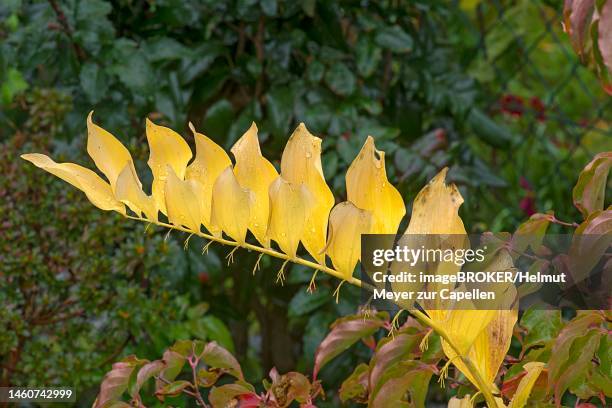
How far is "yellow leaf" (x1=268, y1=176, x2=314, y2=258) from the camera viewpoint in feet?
1.84

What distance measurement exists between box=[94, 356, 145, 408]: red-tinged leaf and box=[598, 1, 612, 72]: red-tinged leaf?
0.41 m

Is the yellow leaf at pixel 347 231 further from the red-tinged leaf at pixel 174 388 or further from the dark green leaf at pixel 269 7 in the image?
the dark green leaf at pixel 269 7

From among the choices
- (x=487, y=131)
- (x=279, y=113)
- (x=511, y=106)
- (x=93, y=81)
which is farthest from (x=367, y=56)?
(x=511, y=106)

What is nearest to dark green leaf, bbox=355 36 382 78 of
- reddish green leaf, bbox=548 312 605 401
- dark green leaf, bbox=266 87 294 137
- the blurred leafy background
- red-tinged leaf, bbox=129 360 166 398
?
the blurred leafy background

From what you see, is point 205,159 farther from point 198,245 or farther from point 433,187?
point 198,245

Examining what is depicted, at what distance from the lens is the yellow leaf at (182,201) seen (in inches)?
22.9

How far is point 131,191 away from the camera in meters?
0.59

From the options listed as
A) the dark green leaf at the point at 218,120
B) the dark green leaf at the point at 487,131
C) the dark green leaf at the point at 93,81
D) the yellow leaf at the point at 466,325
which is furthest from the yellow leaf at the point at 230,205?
the dark green leaf at the point at 487,131

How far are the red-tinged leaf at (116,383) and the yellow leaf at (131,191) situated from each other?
195mm

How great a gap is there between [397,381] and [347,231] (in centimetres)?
14

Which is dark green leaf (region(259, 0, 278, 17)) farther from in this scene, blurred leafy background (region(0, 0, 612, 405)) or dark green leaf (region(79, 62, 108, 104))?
dark green leaf (region(79, 62, 108, 104))

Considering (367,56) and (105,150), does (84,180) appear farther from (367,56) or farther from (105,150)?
(367,56)

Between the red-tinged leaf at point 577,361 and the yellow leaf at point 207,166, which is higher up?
the yellow leaf at point 207,166

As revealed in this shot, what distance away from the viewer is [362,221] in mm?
557
